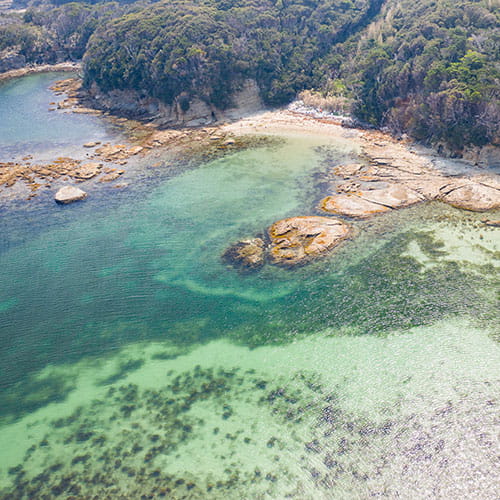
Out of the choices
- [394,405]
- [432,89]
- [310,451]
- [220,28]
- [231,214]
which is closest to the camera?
[310,451]

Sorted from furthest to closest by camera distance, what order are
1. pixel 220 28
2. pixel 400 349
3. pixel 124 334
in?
1. pixel 220 28
2. pixel 124 334
3. pixel 400 349

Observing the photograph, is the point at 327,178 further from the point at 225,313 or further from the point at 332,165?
the point at 225,313

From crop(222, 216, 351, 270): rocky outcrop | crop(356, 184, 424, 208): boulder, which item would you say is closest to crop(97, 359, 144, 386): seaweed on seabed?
crop(222, 216, 351, 270): rocky outcrop

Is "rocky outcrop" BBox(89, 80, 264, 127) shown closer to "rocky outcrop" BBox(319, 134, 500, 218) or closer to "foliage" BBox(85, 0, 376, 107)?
"foliage" BBox(85, 0, 376, 107)

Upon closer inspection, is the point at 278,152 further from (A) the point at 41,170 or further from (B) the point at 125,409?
(B) the point at 125,409

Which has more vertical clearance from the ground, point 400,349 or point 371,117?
point 371,117

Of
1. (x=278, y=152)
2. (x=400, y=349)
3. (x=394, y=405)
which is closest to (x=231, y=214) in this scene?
(x=278, y=152)

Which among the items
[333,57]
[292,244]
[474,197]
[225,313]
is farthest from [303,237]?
[333,57]
